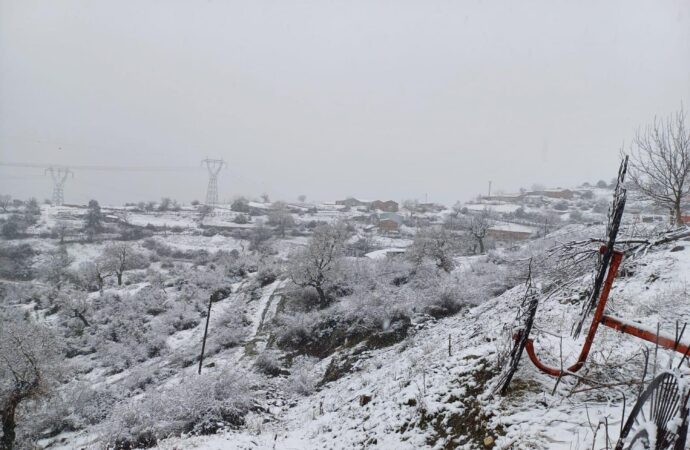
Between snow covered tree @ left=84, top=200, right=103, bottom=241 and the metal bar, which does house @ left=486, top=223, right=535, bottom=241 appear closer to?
the metal bar

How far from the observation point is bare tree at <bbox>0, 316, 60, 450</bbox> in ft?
43.1

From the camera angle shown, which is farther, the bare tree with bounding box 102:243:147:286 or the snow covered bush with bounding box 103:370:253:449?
the bare tree with bounding box 102:243:147:286

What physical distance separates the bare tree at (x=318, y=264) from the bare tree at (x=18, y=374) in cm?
1471

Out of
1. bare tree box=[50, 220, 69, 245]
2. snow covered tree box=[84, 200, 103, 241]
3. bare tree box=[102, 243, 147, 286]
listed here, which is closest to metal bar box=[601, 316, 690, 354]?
bare tree box=[102, 243, 147, 286]

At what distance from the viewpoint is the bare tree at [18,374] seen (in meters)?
13.1

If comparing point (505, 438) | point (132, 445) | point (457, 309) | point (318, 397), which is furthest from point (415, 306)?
point (505, 438)

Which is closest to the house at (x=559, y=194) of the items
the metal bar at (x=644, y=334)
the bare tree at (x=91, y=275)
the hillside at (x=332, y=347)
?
the hillside at (x=332, y=347)

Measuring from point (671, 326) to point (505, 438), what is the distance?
3.79 m

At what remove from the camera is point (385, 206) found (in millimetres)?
81375

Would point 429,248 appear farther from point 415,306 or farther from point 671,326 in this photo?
point 671,326

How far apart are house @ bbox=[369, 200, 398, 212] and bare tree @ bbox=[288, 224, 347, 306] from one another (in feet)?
175

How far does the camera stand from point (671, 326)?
19.4ft

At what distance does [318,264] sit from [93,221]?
46.6 meters

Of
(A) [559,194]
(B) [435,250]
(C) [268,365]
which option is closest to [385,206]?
(A) [559,194]
